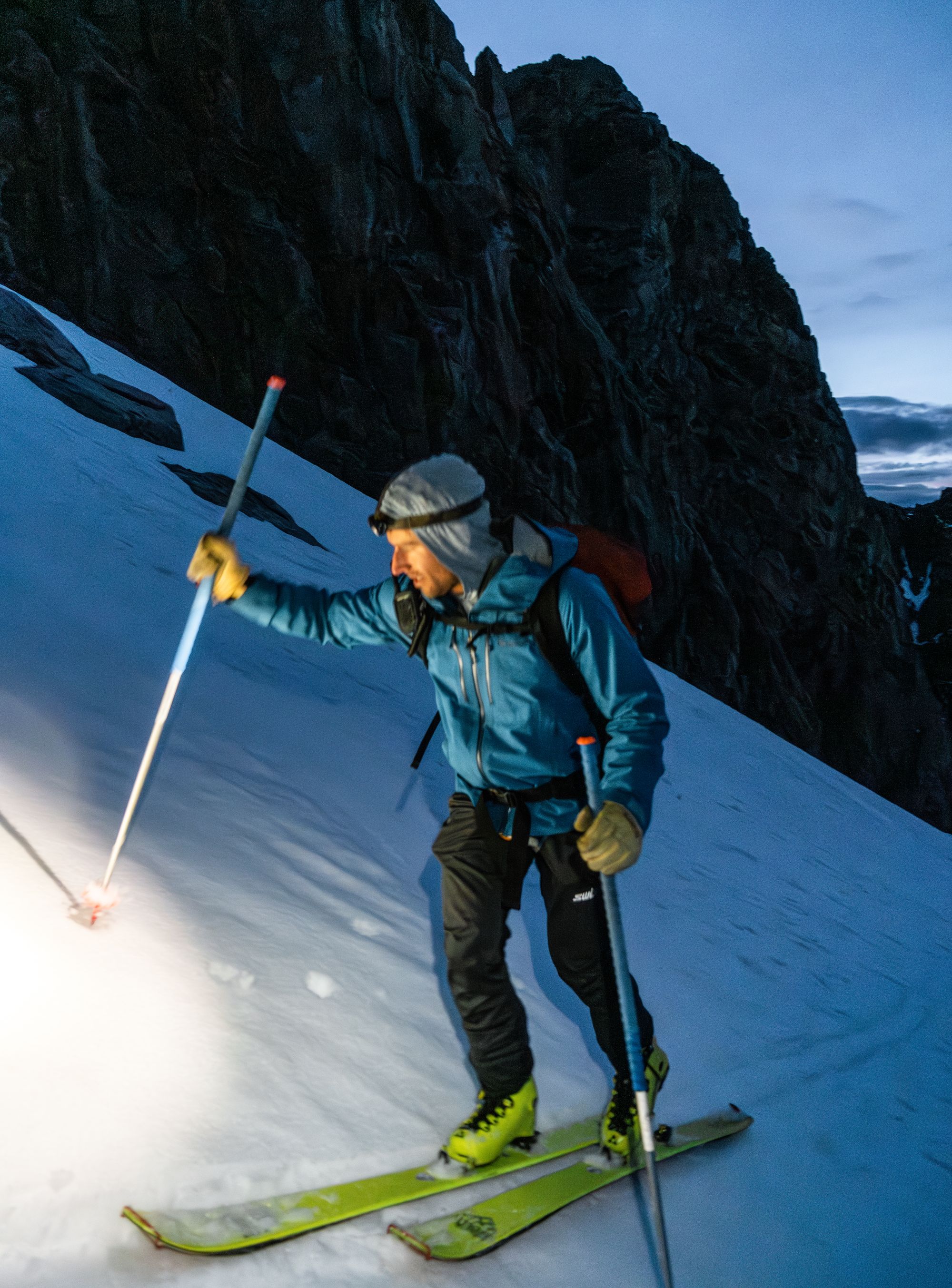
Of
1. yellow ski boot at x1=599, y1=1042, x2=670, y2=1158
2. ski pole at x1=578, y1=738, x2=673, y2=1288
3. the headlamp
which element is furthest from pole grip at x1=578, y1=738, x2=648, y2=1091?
the headlamp

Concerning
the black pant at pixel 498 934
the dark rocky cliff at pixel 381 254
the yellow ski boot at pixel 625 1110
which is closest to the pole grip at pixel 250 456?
the black pant at pixel 498 934

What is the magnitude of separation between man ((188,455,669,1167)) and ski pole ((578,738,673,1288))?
0.04m

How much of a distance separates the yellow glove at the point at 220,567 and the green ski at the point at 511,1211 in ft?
5.66

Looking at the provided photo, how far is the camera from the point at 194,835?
359 centimetres

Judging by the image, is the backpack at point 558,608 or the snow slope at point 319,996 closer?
the snow slope at point 319,996

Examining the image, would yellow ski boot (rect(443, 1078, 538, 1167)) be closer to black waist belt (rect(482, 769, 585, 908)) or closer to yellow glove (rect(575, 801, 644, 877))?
black waist belt (rect(482, 769, 585, 908))

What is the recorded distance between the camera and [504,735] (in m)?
2.43

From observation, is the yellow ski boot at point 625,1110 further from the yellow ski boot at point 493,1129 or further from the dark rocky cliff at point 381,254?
the dark rocky cliff at point 381,254

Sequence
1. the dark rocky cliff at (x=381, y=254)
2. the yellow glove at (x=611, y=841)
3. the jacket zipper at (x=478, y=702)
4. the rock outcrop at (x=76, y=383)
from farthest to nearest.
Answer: the dark rocky cliff at (x=381, y=254)
the rock outcrop at (x=76, y=383)
the jacket zipper at (x=478, y=702)
the yellow glove at (x=611, y=841)

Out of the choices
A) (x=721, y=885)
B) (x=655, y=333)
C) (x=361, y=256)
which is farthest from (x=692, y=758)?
(x=655, y=333)

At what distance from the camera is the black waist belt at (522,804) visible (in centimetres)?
246

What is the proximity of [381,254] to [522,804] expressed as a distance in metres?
27.1

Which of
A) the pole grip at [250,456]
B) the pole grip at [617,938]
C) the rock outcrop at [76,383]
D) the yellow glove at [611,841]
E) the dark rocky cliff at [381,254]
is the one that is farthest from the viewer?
the dark rocky cliff at [381,254]

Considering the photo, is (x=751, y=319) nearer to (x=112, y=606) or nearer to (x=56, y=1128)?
(x=112, y=606)
